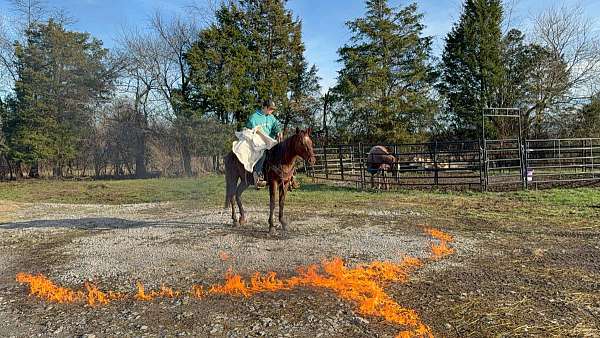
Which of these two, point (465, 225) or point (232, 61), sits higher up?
point (232, 61)

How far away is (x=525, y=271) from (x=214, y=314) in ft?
11.9

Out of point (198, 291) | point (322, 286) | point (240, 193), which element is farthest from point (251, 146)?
point (322, 286)

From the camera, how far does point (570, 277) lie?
14.4ft

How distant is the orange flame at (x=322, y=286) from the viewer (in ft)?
12.2

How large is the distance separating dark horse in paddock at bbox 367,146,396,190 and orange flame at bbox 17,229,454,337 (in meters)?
9.52

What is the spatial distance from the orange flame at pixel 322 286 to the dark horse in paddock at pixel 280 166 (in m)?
2.15

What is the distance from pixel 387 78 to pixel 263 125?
2104 centimetres

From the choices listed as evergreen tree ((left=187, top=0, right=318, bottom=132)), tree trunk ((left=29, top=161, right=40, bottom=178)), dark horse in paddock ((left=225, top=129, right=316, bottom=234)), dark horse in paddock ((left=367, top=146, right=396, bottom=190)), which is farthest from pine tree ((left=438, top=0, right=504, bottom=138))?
tree trunk ((left=29, top=161, right=40, bottom=178))

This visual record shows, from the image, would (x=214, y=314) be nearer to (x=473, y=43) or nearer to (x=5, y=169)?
(x=473, y=43)

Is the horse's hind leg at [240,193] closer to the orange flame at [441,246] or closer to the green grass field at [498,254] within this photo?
the green grass field at [498,254]

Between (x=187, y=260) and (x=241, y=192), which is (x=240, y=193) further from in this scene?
(x=187, y=260)

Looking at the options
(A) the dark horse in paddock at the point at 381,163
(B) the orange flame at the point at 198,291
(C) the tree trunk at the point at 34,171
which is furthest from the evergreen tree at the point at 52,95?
(B) the orange flame at the point at 198,291

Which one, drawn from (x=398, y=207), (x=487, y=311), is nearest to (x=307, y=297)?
(x=487, y=311)

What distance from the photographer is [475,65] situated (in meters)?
26.1
